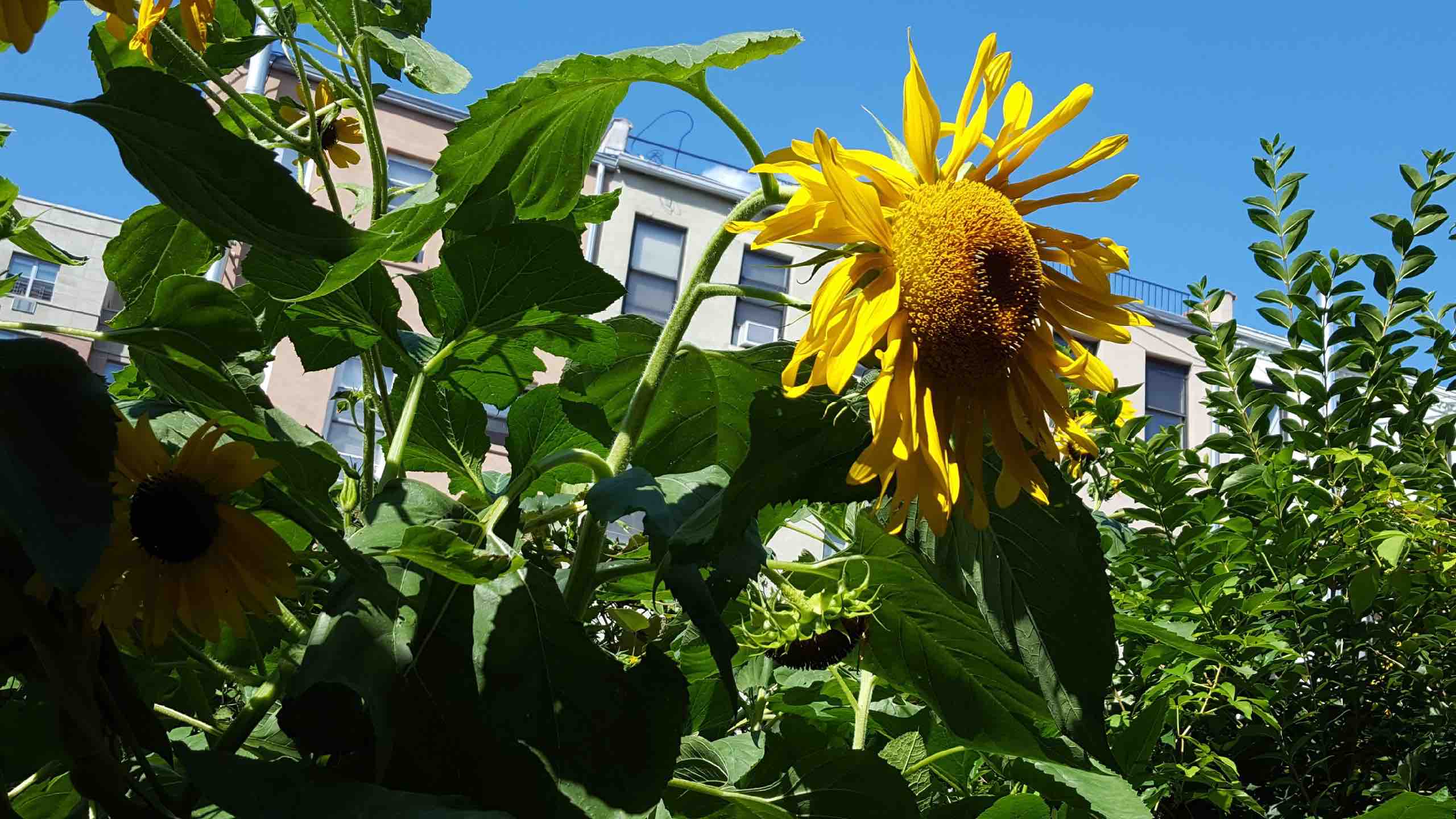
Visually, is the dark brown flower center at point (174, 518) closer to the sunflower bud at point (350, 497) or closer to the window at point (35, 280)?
the sunflower bud at point (350, 497)

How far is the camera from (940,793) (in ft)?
2.76

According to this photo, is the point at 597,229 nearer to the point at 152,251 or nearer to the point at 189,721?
the point at 152,251

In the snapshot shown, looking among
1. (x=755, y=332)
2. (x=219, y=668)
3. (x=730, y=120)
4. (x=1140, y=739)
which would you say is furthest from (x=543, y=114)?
(x=755, y=332)

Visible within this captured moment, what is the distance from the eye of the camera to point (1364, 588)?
862 mm

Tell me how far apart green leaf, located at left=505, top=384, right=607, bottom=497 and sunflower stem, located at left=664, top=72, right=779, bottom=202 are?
0.18 metres

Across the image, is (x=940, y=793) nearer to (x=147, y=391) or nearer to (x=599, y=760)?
(x=599, y=760)

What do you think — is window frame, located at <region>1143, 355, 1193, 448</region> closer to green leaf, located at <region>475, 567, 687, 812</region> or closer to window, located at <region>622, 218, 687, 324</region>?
window, located at <region>622, 218, 687, 324</region>

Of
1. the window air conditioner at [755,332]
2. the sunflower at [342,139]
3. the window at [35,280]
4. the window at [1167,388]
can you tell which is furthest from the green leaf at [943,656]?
the window at [35,280]

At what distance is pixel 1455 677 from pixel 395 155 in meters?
11.5

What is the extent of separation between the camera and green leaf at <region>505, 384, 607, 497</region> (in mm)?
625

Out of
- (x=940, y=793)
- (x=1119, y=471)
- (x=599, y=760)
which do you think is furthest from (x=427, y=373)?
(x=1119, y=471)

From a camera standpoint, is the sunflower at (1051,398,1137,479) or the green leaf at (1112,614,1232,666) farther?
the sunflower at (1051,398,1137,479)

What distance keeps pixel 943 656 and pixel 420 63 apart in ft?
1.58

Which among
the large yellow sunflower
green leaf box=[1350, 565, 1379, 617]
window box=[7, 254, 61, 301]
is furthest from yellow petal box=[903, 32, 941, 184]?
window box=[7, 254, 61, 301]
